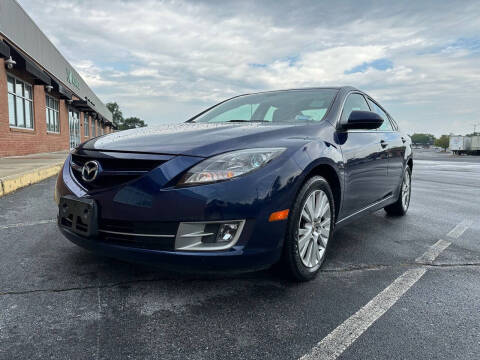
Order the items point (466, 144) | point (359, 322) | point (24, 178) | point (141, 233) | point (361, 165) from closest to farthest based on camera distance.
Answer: point (359, 322)
point (141, 233)
point (361, 165)
point (24, 178)
point (466, 144)

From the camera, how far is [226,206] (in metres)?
2.09

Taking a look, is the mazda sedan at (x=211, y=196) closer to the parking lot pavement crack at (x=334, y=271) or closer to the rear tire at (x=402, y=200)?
the parking lot pavement crack at (x=334, y=271)

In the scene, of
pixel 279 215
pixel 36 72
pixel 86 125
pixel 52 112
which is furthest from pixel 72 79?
pixel 279 215

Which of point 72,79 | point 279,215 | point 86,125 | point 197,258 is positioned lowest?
point 197,258

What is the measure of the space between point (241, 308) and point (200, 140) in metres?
1.05

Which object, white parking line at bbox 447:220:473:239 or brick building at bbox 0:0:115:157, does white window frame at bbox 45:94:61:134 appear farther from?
white parking line at bbox 447:220:473:239

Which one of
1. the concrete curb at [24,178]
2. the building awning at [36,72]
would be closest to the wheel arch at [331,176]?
the concrete curb at [24,178]

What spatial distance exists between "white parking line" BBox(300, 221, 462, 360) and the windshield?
1360 millimetres

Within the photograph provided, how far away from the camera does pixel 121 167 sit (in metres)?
2.29

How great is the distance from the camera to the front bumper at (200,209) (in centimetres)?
208

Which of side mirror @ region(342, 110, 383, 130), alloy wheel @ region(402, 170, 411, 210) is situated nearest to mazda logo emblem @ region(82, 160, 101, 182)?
side mirror @ region(342, 110, 383, 130)

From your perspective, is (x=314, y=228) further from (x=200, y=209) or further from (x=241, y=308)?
(x=200, y=209)

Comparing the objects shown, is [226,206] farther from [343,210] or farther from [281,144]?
[343,210]

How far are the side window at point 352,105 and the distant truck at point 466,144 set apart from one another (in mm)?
56109
